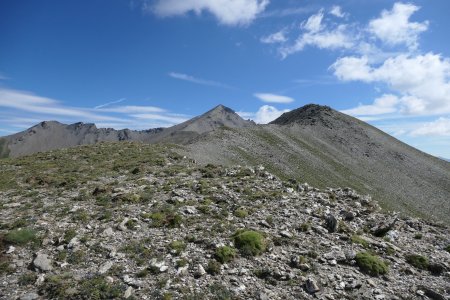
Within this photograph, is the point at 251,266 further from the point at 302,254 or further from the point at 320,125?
the point at 320,125

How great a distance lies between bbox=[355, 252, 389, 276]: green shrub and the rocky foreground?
0.05m

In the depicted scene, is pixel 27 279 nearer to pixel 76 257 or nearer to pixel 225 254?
pixel 76 257

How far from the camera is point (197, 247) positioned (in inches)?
719

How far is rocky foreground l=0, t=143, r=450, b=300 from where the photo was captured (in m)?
15.3

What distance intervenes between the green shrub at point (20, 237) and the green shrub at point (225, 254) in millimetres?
10497

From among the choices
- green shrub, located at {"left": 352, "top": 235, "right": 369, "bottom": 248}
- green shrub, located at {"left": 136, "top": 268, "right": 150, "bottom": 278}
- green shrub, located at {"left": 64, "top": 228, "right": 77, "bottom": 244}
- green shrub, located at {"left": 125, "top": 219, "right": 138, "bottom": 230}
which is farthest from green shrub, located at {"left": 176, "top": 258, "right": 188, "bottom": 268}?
green shrub, located at {"left": 352, "top": 235, "right": 369, "bottom": 248}

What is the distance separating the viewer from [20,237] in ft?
61.5

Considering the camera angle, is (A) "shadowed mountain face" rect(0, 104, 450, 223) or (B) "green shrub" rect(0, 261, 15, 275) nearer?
(B) "green shrub" rect(0, 261, 15, 275)

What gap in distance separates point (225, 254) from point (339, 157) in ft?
288

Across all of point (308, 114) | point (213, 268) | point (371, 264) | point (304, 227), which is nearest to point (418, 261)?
point (371, 264)

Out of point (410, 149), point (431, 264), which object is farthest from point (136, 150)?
point (410, 149)

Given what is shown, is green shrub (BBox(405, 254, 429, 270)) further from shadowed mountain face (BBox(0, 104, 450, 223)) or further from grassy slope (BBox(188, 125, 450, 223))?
grassy slope (BBox(188, 125, 450, 223))

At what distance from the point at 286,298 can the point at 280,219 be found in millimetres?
7746

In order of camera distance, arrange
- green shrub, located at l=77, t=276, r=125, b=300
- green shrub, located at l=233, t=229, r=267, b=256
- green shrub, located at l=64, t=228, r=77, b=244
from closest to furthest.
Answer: green shrub, located at l=77, t=276, r=125, b=300
green shrub, located at l=233, t=229, r=267, b=256
green shrub, located at l=64, t=228, r=77, b=244
